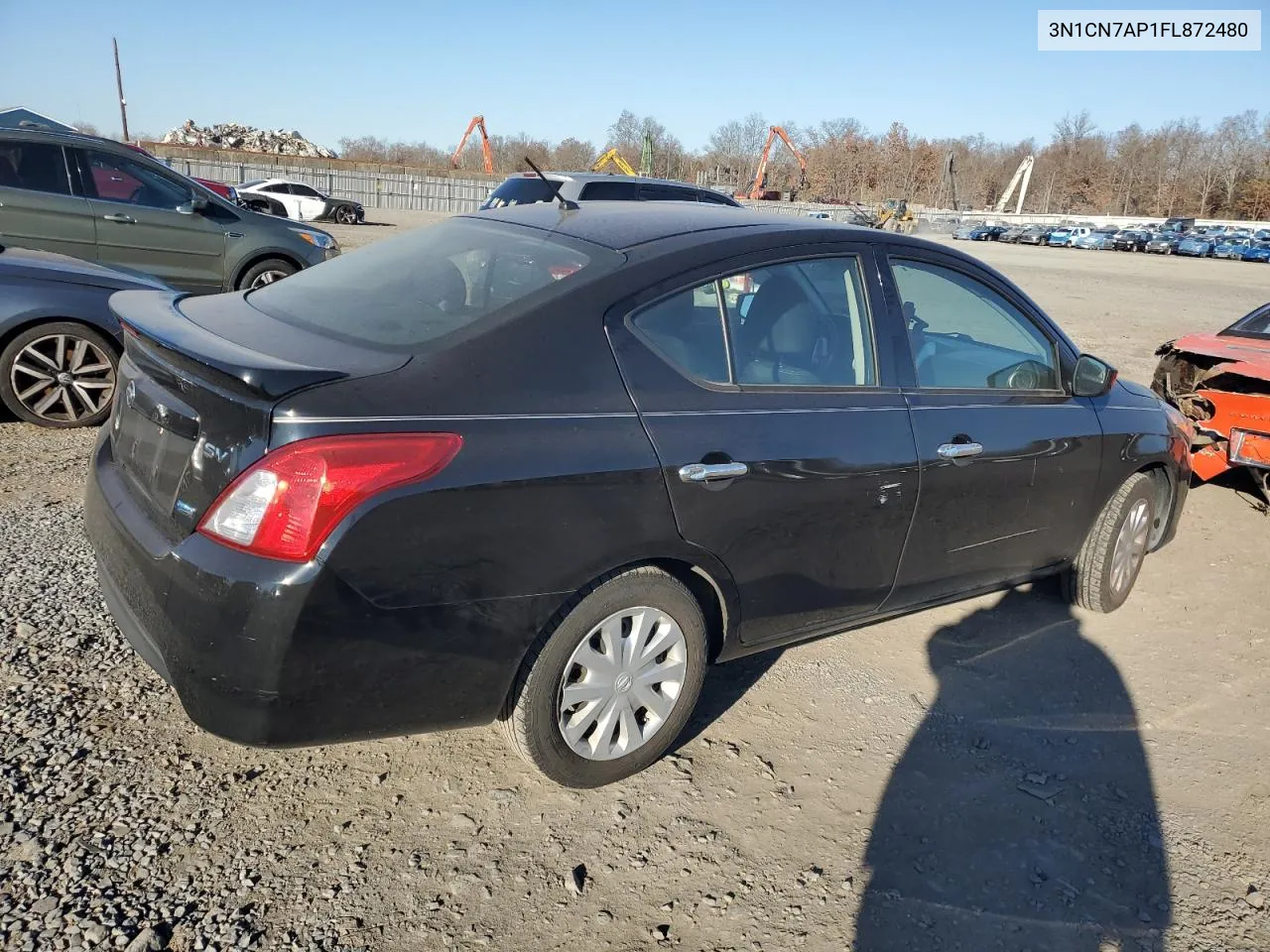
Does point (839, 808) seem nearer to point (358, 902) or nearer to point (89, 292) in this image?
point (358, 902)

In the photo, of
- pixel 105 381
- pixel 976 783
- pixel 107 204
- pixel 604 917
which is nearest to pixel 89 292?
pixel 105 381

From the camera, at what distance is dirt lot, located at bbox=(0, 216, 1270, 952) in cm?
237

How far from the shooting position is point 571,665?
A: 269 cm

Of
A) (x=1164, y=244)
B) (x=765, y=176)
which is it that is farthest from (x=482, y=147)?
(x=1164, y=244)

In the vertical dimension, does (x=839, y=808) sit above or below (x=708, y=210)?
below

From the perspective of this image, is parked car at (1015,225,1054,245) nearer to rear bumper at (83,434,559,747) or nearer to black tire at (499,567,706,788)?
black tire at (499,567,706,788)

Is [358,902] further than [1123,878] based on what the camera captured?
No

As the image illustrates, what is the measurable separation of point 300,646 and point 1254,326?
708 cm

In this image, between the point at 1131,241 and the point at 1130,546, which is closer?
the point at 1130,546

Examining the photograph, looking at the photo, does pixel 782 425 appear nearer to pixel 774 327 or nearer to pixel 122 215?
pixel 774 327

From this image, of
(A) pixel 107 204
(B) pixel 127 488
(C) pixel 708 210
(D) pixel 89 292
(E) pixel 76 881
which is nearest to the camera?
(E) pixel 76 881

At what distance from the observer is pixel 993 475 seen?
364 cm

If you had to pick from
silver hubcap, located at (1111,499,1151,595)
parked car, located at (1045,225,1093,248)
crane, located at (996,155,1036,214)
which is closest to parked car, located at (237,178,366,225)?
silver hubcap, located at (1111,499,1151,595)

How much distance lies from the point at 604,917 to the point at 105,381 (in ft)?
16.6
